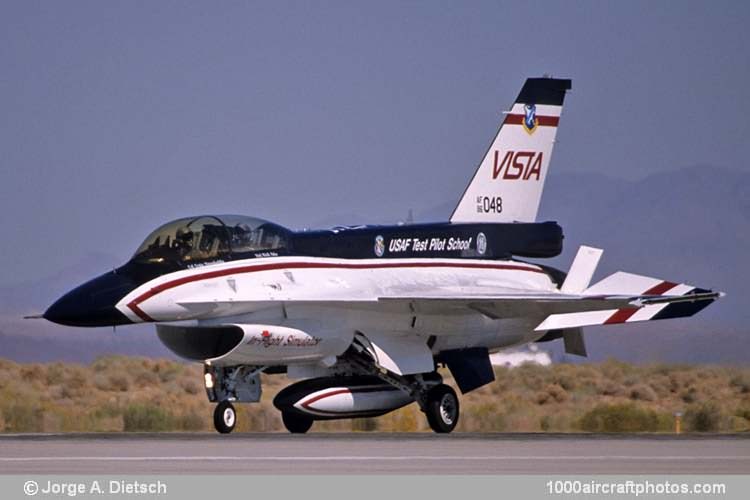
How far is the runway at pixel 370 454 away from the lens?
15883mm

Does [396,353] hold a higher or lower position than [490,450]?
higher

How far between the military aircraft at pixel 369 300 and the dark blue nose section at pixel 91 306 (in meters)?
0.02

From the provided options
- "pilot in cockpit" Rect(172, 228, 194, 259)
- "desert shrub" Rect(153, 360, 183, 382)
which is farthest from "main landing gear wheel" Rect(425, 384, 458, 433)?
"desert shrub" Rect(153, 360, 183, 382)

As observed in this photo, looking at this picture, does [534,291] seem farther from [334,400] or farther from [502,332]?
[334,400]

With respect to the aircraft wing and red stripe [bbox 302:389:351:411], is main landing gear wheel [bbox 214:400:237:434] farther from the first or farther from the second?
the aircraft wing

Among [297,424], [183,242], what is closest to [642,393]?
[297,424]

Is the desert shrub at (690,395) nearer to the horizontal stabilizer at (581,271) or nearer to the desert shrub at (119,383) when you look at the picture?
the horizontal stabilizer at (581,271)

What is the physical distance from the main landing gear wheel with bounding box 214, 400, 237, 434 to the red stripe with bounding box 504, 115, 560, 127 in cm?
769

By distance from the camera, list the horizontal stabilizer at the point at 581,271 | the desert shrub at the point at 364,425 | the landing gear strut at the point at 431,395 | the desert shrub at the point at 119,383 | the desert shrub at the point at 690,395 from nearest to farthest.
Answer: the landing gear strut at the point at 431,395
the horizontal stabilizer at the point at 581,271
the desert shrub at the point at 364,425
the desert shrub at the point at 690,395
the desert shrub at the point at 119,383

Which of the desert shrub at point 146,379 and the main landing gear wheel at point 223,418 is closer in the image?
the main landing gear wheel at point 223,418

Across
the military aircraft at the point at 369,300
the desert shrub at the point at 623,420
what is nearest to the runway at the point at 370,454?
→ the military aircraft at the point at 369,300

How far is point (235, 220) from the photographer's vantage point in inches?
918
